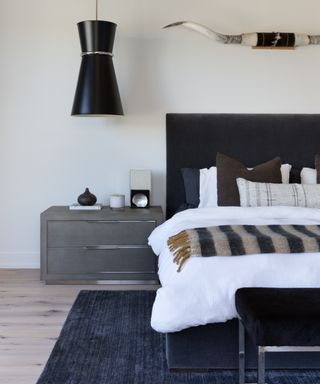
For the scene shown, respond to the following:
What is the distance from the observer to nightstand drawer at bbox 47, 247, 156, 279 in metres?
4.04

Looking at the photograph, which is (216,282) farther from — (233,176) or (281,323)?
(233,176)

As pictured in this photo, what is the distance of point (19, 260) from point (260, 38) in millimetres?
2797

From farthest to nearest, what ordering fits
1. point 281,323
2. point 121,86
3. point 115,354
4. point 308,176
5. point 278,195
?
point 121,86 < point 308,176 < point 278,195 < point 115,354 < point 281,323

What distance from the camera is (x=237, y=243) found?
252 centimetres

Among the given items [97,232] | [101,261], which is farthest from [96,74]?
[101,261]

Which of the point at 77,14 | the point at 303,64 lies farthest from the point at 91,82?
the point at 303,64

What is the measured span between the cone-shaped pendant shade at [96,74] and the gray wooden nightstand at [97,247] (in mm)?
835

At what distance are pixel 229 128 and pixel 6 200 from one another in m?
2.01

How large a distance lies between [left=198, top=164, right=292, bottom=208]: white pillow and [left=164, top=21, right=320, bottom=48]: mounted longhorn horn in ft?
3.41

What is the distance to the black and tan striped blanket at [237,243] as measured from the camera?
2.48 meters

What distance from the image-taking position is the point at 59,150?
4.53 m

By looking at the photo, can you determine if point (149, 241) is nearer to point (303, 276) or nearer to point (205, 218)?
point (205, 218)

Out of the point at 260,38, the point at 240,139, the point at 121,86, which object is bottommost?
the point at 240,139

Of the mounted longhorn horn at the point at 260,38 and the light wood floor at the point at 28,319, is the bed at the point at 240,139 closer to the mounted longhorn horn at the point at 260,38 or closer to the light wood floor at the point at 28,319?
the mounted longhorn horn at the point at 260,38
